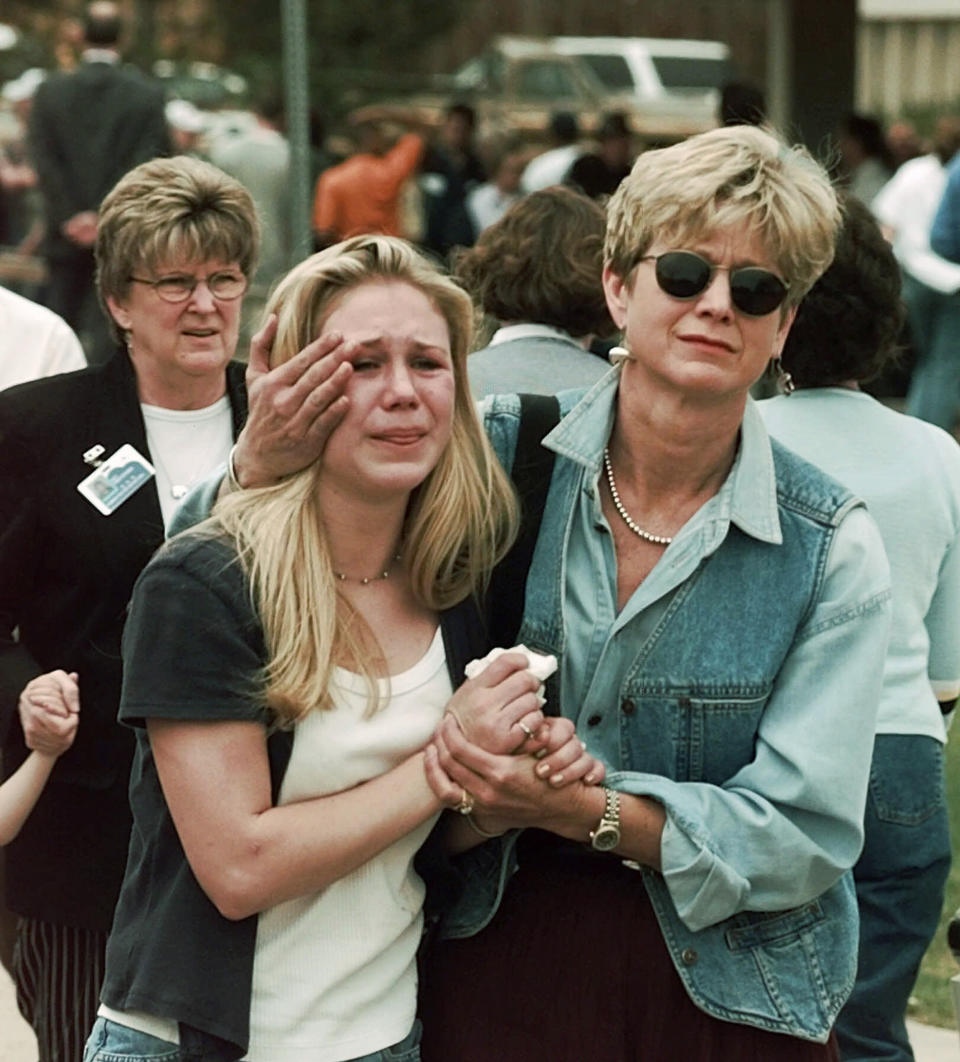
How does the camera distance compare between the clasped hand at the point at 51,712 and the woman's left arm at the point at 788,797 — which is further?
the clasped hand at the point at 51,712

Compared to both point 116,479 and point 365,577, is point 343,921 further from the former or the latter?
point 116,479

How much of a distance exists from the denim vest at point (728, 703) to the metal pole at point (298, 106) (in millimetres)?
5440

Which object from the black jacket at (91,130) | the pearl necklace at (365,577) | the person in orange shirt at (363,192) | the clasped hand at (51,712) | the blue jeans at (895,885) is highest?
the pearl necklace at (365,577)

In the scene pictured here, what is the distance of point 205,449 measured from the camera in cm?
376

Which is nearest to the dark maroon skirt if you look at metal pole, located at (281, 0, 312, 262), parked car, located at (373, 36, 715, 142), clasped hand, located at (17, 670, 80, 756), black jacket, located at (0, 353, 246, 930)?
clasped hand, located at (17, 670, 80, 756)

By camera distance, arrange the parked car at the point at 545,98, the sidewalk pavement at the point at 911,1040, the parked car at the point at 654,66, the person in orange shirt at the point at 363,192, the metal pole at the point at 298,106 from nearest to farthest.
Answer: the sidewalk pavement at the point at 911,1040 < the metal pole at the point at 298,106 < the person in orange shirt at the point at 363,192 < the parked car at the point at 545,98 < the parked car at the point at 654,66

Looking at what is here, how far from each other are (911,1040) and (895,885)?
104 centimetres

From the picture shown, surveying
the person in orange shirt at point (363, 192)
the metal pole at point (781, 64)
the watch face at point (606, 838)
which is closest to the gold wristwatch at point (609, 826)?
the watch face at point (606, 838)

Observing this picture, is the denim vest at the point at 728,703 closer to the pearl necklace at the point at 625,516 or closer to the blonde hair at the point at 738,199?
the pearl necklace at the point at 625,516

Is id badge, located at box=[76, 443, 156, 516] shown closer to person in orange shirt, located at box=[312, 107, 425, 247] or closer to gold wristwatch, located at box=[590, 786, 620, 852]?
gold wristwatch, located at box=[590, 786, 620, 852]

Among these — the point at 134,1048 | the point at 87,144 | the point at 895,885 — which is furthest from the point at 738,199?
the point at 87,144

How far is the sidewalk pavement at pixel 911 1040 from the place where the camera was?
4.66 meters

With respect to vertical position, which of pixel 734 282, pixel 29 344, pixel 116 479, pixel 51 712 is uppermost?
pixel 734 282

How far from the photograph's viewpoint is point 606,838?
2527 mm
